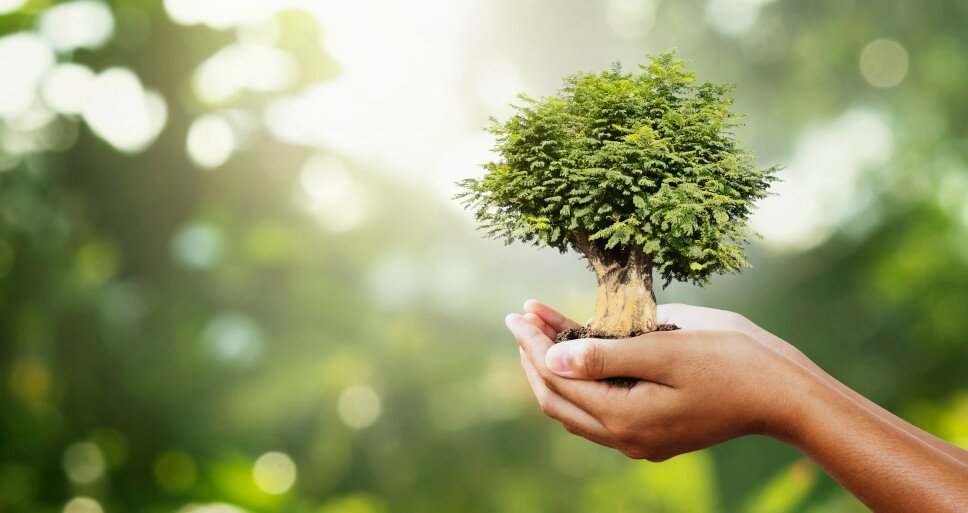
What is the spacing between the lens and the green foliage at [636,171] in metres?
1.22

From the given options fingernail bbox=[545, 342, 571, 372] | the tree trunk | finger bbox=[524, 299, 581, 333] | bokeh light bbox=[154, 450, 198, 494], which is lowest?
fingernail bbox=[545, 342, 571, 372]

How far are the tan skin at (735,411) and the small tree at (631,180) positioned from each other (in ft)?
0.52

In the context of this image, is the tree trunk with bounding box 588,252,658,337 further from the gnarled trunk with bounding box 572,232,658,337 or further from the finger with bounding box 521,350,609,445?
the finger with bounding box 521,350,609,445

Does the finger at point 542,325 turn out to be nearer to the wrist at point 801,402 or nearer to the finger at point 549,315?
the finger at point 549,315

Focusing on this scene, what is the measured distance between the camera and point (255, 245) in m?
2.84

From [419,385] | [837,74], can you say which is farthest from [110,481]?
[837,74]

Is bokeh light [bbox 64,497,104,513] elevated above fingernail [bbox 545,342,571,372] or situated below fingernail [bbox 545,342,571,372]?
above

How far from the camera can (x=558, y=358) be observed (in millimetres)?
1163

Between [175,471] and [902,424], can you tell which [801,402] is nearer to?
[902,424]

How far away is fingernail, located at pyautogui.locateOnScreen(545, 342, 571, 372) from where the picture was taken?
1.16 m

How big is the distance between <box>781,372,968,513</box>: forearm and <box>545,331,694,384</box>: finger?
0.18 meters

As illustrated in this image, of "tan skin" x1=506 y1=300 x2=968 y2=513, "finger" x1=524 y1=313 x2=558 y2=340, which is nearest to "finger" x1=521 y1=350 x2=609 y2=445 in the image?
"tan skin" x1=506 y1=300 x2=968 y2=513

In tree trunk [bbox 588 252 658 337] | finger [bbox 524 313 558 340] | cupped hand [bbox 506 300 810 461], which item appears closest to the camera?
cupped hand [bbox 506 300 810 461]

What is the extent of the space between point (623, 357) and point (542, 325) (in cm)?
34
